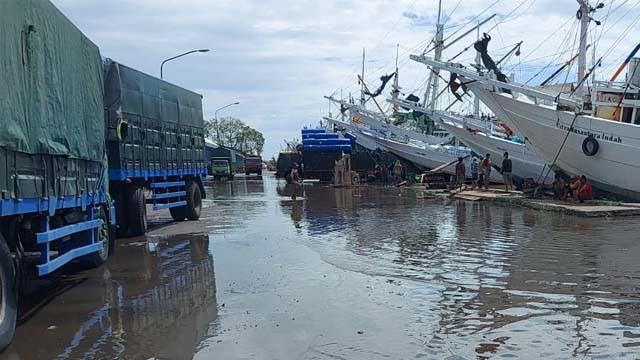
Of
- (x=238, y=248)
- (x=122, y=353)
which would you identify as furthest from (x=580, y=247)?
(x=122, y=353)

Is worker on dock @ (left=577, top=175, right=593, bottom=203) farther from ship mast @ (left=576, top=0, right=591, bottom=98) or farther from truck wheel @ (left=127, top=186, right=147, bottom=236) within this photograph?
truck wheel @ (left=127, top=186, right=147, bottom=236)

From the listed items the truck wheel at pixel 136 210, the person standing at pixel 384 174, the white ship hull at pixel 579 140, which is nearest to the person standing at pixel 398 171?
the person standing at pixel 384 174

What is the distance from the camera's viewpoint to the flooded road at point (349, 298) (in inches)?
234

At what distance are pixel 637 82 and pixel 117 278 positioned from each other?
1938cm

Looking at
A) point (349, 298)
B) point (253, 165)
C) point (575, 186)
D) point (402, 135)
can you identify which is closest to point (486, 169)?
point (575, 186)

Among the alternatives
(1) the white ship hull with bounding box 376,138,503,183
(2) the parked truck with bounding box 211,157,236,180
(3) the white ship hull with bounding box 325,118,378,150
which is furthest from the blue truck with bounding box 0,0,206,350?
(2) the parked truck with bounding box 211,157,236,180

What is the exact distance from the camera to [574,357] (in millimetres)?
5504

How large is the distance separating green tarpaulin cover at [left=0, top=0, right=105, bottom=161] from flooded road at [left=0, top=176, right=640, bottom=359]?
199 centimetres

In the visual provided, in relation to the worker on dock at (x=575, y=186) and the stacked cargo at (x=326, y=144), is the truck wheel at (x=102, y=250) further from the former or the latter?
the stacked cargo at (x=326, y=144)

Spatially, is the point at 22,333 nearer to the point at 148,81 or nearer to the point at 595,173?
the point at 148,81

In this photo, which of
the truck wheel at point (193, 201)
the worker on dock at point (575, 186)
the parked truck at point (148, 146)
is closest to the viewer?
the parked truck at point (148, 146)

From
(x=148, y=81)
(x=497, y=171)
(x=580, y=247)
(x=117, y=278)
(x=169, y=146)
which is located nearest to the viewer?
(x=117, y=278)

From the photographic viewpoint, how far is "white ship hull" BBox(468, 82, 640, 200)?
20.3 meters

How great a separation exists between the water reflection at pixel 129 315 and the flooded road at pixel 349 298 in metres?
0.02
